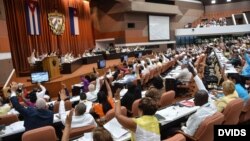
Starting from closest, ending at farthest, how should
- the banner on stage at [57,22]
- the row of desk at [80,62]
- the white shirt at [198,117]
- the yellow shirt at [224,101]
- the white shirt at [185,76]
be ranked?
the white shirt at [198,117]
the yellow shirt at [224,101]
the white shirt at [185,76]
the row of desk at [80,62]
the banner on stage at [57,22]

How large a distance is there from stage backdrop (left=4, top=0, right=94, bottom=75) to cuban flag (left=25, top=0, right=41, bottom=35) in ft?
0.49

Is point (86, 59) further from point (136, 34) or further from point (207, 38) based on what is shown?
point (207, 38)

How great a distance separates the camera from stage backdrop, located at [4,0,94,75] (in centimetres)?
1302

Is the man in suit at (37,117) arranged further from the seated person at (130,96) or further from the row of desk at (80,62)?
the row of desk at (80,62)

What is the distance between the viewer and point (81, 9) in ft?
66.2

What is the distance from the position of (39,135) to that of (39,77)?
23.5ft

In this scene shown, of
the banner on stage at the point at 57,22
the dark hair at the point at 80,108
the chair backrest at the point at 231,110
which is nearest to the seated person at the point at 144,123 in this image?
the dark hair at the point at 80,108

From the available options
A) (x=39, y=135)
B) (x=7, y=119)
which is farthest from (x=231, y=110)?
(x=7, y=119)

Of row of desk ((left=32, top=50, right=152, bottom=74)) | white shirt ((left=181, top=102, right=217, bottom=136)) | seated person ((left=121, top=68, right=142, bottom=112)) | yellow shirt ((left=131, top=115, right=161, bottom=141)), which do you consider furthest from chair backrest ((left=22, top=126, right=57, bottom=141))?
row of desk ((left=32, top=50, right=152, bottom=74))

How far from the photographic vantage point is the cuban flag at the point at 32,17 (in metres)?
14.0

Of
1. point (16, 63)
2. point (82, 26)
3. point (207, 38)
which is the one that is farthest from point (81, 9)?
point (207, 38)

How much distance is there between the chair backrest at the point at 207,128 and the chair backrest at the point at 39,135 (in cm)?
215

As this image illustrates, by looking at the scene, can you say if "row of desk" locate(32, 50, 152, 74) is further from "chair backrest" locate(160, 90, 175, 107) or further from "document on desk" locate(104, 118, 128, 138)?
"document on desk" locate(104, 118, 128, 138)

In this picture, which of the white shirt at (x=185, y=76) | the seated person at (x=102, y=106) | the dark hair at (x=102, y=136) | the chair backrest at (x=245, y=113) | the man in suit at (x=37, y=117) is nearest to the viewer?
the dark hair at (x=102, y=136)
